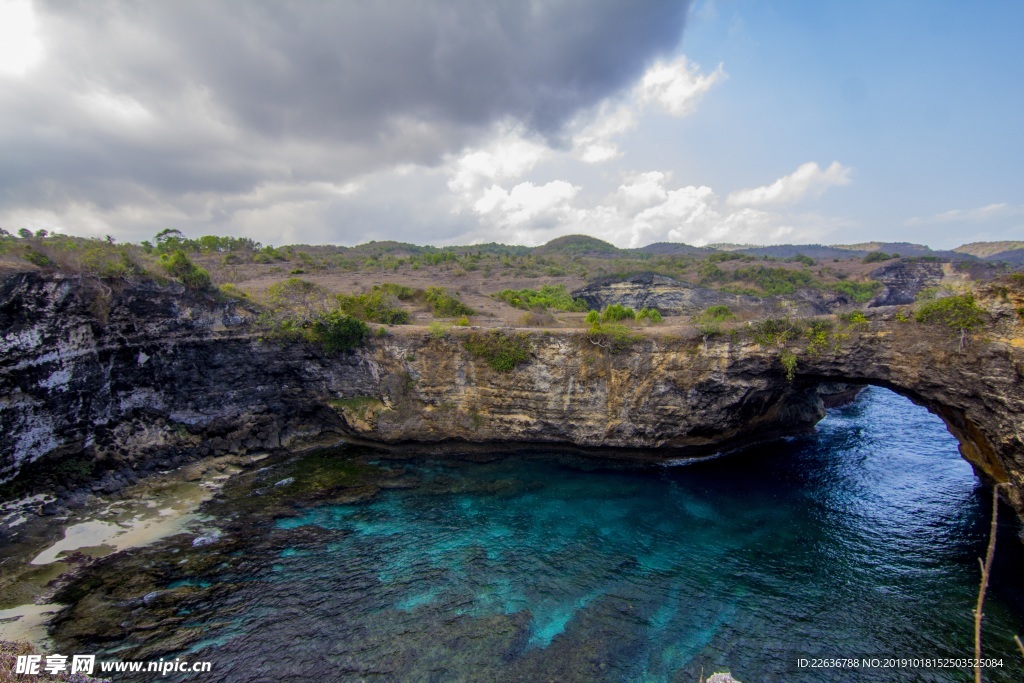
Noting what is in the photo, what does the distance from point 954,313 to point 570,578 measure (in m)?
17.9

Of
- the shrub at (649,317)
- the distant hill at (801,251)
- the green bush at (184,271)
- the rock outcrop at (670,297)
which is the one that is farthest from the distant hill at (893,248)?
the green bush at (184,271)

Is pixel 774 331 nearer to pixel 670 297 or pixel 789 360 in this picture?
pixel 789 360

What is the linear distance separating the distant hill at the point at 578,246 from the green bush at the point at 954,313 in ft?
357

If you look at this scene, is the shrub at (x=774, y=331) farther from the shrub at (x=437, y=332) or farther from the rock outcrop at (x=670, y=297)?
the rock outcrop at (x=670, y=297)

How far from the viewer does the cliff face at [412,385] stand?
1923cm

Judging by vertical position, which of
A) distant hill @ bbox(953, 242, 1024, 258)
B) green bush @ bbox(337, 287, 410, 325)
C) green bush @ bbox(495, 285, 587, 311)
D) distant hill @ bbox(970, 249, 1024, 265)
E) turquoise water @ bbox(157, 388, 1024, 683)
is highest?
distant hill @ bbox(953, 242, 1024, 258)

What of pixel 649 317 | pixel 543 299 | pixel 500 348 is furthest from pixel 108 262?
pixel 543 299

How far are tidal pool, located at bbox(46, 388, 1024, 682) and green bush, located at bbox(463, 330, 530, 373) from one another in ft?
19.7

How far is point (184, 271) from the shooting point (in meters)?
25.9

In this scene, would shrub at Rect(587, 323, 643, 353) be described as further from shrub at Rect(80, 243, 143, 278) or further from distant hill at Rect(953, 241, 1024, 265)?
distant hill at Rect(953, 241, 1024, 265)

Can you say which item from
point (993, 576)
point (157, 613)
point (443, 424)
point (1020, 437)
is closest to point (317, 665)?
point (157, 613)

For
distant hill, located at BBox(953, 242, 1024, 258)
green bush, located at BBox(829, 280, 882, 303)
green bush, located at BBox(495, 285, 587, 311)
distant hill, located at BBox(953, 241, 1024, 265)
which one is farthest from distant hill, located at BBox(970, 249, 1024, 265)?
green bush, located at BBox(495, 285, 587, 311)

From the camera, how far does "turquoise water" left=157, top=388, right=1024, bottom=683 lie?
48.0 ft

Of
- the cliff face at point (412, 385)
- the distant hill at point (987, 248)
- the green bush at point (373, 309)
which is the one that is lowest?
the cliff face at point (412, 385)
